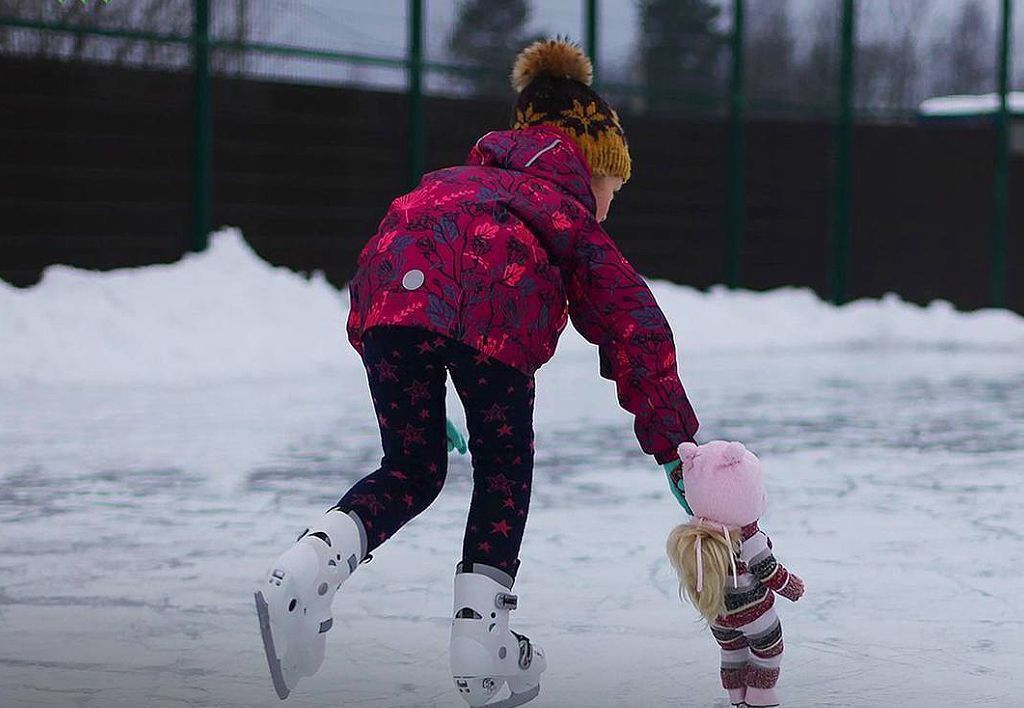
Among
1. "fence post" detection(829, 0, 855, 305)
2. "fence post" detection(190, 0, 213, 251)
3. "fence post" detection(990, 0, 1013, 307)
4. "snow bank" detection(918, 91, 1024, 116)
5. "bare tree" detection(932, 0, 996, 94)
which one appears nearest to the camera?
"fence post" detection(190, 0, 213, 251)

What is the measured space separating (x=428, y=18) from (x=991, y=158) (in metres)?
6.97

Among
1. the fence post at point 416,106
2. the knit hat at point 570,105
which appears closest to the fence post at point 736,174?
the fence post at point 416,106

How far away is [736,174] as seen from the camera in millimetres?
15086

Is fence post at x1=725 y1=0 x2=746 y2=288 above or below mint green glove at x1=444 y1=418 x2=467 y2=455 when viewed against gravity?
above

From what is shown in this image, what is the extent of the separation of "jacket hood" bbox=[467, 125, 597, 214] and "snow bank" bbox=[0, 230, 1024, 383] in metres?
6.13

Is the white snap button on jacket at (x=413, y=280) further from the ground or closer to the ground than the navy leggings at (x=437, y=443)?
further from the ground

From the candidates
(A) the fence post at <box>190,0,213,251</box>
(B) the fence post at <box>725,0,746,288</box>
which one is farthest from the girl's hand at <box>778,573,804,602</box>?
(B) the fence post at <box>725,0,746,288</box>

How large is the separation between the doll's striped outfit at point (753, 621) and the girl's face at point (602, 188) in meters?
0.69

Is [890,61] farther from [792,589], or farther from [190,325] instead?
[792,589]

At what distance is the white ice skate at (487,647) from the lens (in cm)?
287

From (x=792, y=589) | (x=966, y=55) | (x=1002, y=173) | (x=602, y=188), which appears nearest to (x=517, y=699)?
(x=792, y=589)

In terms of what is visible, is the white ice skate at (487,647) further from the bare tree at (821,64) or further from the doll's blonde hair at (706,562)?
the bare tree at (821,64)

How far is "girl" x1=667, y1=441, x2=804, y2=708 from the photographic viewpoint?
2812 millimetres

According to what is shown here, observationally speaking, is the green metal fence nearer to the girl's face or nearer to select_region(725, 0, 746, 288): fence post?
select_region(725, 0, 746, 288): fence post
